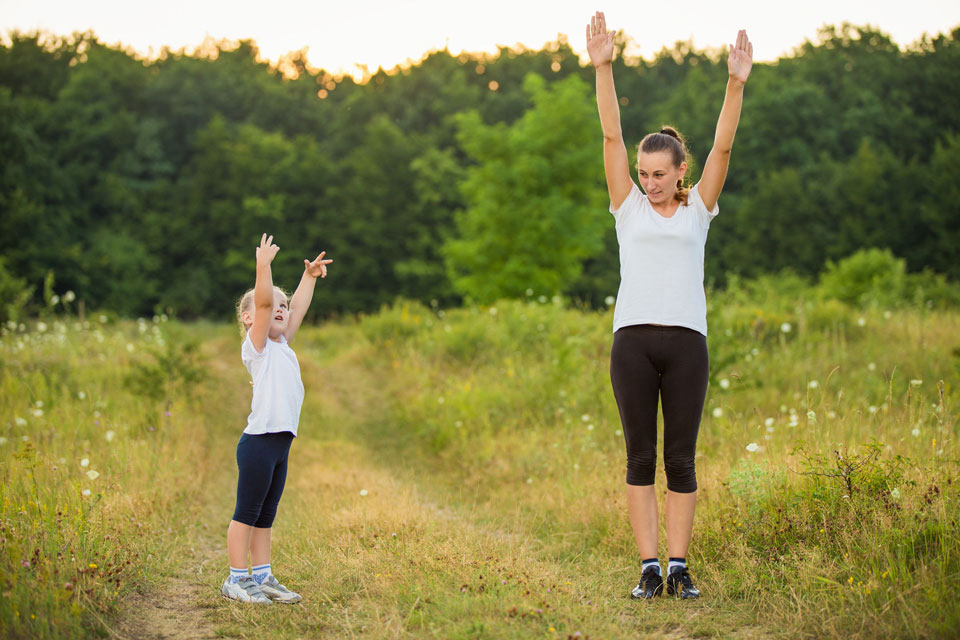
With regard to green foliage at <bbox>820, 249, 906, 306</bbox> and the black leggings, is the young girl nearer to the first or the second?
the black leggings

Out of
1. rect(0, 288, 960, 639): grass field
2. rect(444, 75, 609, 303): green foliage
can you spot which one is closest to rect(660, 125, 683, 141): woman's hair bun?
rect(0, 288, 960, 639): grass field

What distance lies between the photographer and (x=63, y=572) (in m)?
3.48

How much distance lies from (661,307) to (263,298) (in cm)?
185

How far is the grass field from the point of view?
3361mm

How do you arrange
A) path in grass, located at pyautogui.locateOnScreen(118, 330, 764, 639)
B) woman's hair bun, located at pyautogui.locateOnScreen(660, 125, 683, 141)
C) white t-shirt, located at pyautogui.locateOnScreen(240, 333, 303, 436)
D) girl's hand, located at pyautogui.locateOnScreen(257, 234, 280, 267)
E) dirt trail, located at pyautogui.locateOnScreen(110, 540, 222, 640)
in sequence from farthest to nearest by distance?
woman's hair bun, located at pyautogui.locateOnScreen(660, 125, 683, 141) < white t-shirt, located at pyautogui.locateOnScreen(240, 333, 303, 436) < girl's hand, located at pyautogui.locateOnScreen(257, 234, 280, 267) < dirt trail, located at pyautogui.locateOnScreen(110, 540, 222, 640) < path in grass, located at pyautogui.locateOnScreen(118, 330, 764, 639)

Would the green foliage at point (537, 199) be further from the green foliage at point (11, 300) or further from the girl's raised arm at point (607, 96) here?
the girl's raised arm at point (607, 96)

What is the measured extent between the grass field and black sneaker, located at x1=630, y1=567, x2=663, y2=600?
0.08m

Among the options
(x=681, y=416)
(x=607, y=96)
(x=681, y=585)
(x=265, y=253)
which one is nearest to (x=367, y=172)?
(x=265, y=253)

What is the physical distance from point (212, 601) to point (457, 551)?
1226 millimetres

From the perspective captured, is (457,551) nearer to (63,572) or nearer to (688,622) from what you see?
(688,622)

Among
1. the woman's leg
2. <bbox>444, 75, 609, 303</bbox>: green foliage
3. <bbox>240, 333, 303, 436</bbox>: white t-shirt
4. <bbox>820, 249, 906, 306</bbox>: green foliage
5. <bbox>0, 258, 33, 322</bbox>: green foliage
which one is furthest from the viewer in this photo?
<bbox>444, 75, 609, 303</bbox>: green foliage

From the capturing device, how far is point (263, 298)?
12.3 ft

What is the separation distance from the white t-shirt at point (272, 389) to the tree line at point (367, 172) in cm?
2396

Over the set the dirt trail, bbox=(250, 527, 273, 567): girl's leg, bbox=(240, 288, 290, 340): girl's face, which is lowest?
the dirt trail
